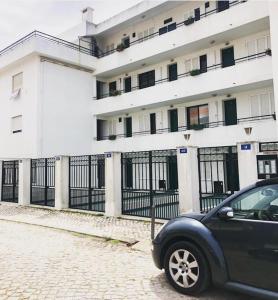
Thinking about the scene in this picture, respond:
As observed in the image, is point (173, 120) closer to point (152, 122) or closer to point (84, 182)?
point (152, 122)

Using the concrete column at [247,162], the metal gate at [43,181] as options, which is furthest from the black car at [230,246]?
the metal gate at [43,181]

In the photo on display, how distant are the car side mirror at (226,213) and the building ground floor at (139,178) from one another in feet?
8.06

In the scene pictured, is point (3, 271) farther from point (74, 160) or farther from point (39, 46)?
point (39, 46)

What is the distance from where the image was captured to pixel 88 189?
13.2m

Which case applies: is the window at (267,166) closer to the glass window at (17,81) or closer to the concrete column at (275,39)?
the concrete column at (275,39)

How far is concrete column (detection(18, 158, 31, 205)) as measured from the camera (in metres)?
15.5

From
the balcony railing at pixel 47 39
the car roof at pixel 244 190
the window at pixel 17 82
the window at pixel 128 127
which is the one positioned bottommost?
the car roof at pixel 244 190

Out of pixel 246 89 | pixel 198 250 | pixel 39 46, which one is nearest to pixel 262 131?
A: pixel 246 89

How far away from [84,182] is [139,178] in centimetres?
377

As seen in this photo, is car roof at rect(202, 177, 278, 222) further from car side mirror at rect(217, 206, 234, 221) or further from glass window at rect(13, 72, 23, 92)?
glass window at rect(13, 72, 23, 92)

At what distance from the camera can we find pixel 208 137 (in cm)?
1875

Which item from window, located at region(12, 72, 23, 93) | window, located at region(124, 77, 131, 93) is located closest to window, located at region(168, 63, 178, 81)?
window, located at region(124, 77, 131, 93)

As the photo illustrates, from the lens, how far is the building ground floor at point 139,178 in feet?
28.9

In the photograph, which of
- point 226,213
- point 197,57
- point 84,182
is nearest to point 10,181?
point 84,182
